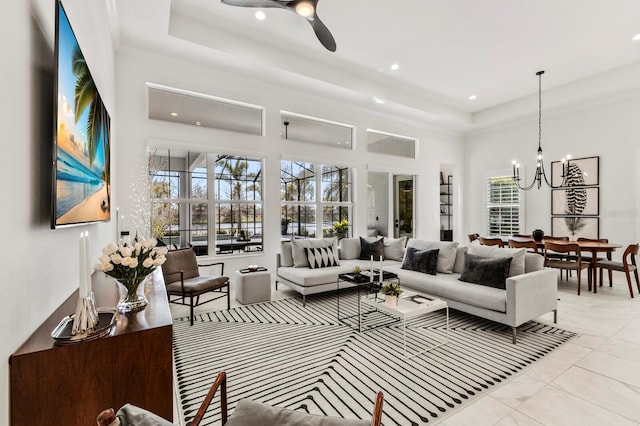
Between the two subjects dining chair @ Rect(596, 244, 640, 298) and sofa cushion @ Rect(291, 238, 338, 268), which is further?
sofa cushion @ Rect(291, 238, 338, 268)

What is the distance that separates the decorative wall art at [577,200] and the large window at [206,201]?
6456 mm

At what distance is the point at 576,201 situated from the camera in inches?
257

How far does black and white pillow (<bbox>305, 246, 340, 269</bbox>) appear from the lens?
4.73 m

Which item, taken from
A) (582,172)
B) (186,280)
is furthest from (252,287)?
(582,172)

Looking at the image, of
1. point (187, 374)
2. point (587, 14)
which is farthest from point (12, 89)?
point (587, 14)

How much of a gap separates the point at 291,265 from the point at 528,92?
21.0ft

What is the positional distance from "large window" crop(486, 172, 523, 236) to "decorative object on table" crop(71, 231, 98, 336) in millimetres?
8497

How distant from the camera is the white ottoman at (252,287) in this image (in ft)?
13.9

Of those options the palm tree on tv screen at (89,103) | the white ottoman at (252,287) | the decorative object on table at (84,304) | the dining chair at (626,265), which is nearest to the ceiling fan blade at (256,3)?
the palm tree on tv screen at (89,103)

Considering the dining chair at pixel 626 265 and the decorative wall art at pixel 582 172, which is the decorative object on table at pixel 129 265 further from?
the decorative wall art at pixel 582 172

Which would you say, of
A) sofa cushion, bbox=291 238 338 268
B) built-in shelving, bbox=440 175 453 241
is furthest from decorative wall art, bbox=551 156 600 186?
sofa cushion, bbox=291 238 338 268

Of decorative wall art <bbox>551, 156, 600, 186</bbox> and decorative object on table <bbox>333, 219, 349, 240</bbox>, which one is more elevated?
decorative wall art <bbox>551, 156, 600, 186</bbox>

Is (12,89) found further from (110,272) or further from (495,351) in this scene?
(495,351)

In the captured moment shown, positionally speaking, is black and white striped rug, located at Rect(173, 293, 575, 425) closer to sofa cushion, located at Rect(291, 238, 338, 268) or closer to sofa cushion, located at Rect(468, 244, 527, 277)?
sofa cushion, located at Rect(468, 244, 527, 277)
